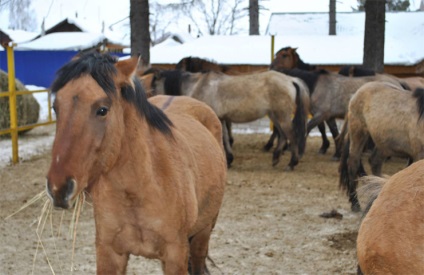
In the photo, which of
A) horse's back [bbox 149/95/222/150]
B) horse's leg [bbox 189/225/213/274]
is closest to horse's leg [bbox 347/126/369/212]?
horse's back [bbox 149/95/222/150]

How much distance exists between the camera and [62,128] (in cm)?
234

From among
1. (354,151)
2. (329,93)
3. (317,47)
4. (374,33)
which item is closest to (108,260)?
(354,151)

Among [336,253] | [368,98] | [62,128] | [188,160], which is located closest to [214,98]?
[368,98]

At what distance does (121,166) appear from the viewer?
2719 mm

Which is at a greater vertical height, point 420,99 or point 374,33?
point 374,33

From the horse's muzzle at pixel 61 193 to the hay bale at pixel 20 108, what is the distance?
9745 millimetres

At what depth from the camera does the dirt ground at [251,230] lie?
462cm

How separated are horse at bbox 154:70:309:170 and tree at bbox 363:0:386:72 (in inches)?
99.7

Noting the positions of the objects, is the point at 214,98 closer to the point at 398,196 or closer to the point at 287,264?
the point at 287,264

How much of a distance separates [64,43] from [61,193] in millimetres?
29968

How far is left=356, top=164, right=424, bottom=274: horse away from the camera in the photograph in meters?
1.96

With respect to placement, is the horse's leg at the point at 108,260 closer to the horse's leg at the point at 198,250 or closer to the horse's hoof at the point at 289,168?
the horse's leg at the point at 198,250

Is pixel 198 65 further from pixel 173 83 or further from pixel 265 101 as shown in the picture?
pixel 265 101

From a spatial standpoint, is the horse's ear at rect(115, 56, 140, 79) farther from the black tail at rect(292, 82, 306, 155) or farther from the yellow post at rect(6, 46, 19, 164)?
the yellow post at rect(6, 46, 19, 164)
